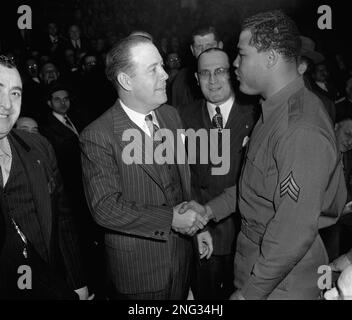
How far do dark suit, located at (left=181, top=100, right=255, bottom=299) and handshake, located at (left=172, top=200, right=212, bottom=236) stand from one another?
2.04 ft

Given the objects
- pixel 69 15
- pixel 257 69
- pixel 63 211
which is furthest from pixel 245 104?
pixel 69 15

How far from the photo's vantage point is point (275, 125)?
6.07ft

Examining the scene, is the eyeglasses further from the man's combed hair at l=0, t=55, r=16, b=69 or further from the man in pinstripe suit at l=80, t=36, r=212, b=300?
the man's combed hair at l=0, t=55, r=16, b=69

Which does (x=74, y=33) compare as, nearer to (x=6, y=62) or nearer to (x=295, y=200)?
(x=6, y=62)

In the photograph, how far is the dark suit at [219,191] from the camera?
9.85 feet

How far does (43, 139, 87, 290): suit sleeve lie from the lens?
225 cm

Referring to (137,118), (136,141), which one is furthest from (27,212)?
(137,118)

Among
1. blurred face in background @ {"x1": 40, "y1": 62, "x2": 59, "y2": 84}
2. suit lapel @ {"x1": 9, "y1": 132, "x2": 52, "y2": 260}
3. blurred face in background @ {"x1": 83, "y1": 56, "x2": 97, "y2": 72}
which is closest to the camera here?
suit lapel @ {"x1": 9, "y1": 132, "x2": 52, "y2": 260}

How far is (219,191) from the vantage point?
119 inches

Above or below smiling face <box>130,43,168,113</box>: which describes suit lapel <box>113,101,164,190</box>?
below

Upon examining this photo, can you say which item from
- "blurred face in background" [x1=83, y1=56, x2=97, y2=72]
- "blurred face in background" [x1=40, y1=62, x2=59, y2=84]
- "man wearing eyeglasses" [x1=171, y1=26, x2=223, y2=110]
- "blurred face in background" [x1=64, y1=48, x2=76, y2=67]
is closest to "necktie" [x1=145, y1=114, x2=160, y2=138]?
"man wearing eyeglasses" [x1=171, y1=26, x2=223, y2=110]

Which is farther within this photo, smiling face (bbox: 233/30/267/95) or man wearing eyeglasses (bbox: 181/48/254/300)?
man wearing eyeglasses (bbox: 181/48/254/300)

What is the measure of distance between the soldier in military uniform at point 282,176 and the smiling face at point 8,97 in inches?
44.6

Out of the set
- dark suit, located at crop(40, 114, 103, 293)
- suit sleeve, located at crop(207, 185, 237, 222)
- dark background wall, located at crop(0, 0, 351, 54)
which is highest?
dark background wall, located at crop(0, 0, 351, 54)
